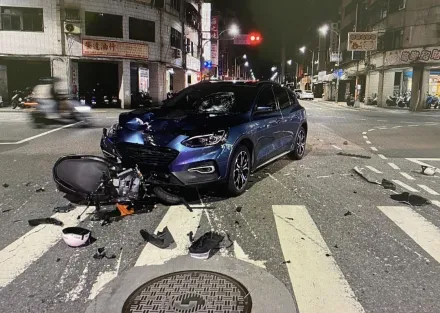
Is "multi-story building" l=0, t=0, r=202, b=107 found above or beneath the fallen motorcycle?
above

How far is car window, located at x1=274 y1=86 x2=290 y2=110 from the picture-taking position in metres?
8.62

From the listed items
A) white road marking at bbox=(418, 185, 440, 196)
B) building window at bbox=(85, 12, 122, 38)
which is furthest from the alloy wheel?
building window at bbox=(85, 12, 122, 38)

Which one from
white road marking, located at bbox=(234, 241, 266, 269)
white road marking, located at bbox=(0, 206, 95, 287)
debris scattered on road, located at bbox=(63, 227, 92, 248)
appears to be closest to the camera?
white road marking, located at bbox=(0, 206, 95, 287)

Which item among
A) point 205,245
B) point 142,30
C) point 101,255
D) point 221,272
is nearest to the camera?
point 221,272

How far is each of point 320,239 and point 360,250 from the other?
0.48 m

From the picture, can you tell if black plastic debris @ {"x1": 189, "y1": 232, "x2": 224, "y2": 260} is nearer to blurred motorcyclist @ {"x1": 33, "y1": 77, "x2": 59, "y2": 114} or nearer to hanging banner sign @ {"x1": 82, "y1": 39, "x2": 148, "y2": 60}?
blurred motorcyclist @ {"x1": 33, "y1": 77, "x2": 59, "y2": 114}

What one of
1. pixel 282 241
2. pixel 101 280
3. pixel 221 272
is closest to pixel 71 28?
pixel 282 241

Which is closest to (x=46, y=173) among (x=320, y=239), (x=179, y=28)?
(x=320, y=239)

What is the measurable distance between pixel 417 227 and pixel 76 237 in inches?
163

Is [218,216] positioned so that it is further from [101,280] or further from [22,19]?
[22,19]

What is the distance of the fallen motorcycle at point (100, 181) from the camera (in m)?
5.75

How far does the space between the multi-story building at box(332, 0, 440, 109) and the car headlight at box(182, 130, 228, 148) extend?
37.8 m

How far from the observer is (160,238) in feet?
16.0

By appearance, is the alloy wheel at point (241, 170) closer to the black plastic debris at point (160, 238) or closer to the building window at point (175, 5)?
the black plastic debris at point (160, 238)
